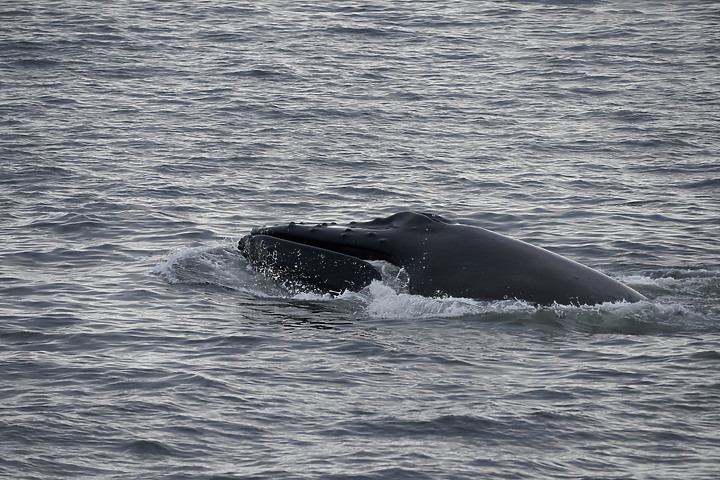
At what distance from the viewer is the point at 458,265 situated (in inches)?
473

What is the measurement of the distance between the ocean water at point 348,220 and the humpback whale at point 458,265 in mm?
212

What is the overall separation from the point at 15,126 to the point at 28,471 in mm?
17980

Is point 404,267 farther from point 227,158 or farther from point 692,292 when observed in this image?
point 227,158

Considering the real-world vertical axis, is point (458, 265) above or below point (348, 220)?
above

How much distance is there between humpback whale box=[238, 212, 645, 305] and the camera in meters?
11.9

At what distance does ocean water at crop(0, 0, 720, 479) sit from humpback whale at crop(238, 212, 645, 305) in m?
0.21

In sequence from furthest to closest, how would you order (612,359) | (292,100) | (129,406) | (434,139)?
(292,100), (434,139), (612,359), (129,406)

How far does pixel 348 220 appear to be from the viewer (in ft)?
62.5

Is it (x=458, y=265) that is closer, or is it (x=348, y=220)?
(x=458, y=265)

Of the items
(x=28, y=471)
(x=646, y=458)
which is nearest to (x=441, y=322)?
(x=646, y=458)

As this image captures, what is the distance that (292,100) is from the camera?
95.8ft

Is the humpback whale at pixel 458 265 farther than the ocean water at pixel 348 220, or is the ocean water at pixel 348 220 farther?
the humpback whale at pixel 458 265

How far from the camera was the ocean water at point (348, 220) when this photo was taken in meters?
9.91

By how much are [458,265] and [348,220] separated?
719 centimetres
